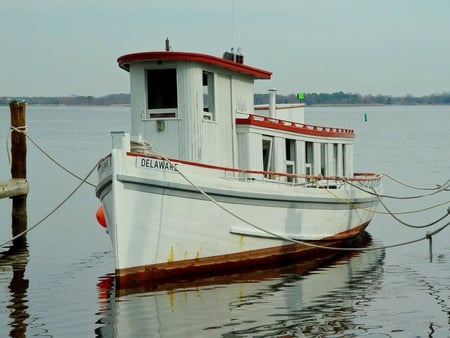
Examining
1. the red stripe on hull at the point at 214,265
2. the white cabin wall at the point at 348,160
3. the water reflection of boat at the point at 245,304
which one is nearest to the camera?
the water reflection of boat at the point at 245,304

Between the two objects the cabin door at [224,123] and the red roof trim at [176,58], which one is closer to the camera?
the red roof trim at [176,58]

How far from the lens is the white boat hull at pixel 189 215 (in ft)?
58.1

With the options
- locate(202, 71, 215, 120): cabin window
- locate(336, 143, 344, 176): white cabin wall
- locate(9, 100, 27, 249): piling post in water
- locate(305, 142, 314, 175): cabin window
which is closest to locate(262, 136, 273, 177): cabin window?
locate(305, 142, 314, 175): cabin window

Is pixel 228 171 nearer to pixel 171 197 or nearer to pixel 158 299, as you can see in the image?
pixel 171 197

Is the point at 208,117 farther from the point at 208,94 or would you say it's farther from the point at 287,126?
the point at 287,126

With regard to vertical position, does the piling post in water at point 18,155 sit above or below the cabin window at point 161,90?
A: below

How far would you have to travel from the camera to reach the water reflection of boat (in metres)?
15.6

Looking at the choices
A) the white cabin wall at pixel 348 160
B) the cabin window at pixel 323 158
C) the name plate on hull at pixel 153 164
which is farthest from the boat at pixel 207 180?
the white cabin wall at pixel 348 160

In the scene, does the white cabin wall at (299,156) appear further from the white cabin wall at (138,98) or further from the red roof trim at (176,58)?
the white cabin wall at (138,98)

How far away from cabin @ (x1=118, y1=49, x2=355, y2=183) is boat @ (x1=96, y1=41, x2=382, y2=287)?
2 cm

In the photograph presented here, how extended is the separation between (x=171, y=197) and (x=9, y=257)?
733 cm

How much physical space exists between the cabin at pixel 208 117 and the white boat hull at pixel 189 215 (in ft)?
Result: 2.74

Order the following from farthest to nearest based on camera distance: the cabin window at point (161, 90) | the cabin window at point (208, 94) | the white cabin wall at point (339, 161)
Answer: the white cabin wall at point (339, 161) → the cabin window at point (208, 94) → the cabin window at point (161, 90)

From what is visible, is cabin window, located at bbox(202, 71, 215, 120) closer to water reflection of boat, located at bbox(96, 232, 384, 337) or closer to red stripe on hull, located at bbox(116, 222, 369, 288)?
red stripe on hull, located at bbox(116, 222, 369, 288)
